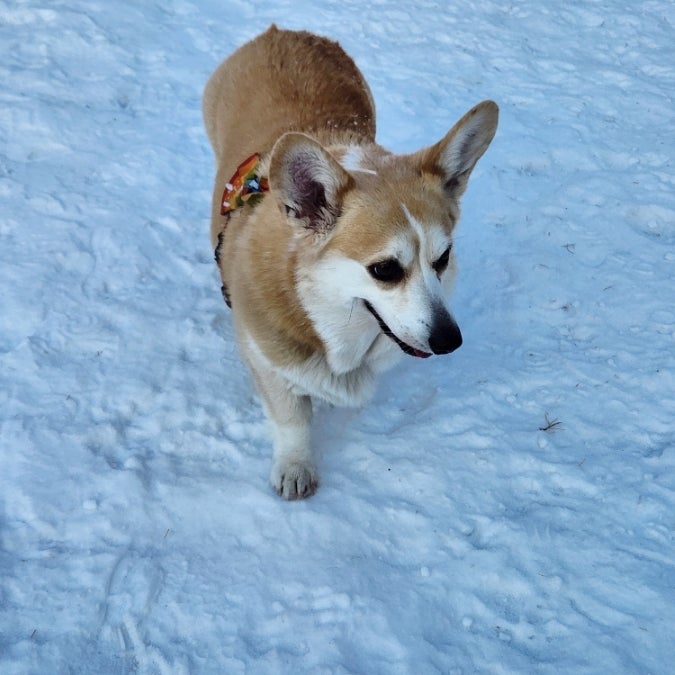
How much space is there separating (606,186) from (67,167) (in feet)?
11.3

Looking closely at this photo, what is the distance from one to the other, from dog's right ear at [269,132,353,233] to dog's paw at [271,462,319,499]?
0.95 metres

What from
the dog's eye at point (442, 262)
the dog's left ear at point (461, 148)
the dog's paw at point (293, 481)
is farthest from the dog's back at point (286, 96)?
the dog's paw at point (293, 481)

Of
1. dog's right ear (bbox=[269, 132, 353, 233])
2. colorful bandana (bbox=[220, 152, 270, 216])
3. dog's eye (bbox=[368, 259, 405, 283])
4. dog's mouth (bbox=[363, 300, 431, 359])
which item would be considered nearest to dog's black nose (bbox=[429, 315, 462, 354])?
dog's mouth (bbox=[363, 300, 431, 359])

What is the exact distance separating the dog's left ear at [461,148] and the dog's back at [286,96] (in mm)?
492

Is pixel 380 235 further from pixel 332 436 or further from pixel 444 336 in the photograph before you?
pixel 332 436

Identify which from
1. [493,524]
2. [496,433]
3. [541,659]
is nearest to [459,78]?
[496,433]

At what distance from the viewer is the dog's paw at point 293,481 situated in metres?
2.38

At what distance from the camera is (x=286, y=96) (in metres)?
2.86

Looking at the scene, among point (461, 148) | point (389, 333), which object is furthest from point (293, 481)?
point (461, 148)

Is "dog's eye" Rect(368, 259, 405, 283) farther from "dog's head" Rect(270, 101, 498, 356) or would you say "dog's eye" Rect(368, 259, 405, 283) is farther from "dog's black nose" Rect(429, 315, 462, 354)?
"dog's black nose" Rect(429, 315, 462, 354)

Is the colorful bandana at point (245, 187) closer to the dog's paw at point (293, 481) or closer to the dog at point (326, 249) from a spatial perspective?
the dog at point (326, 249)

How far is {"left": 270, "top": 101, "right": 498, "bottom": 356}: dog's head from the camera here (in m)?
2.00

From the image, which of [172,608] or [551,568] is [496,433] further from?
[172,608]

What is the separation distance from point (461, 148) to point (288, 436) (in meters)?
1.32
